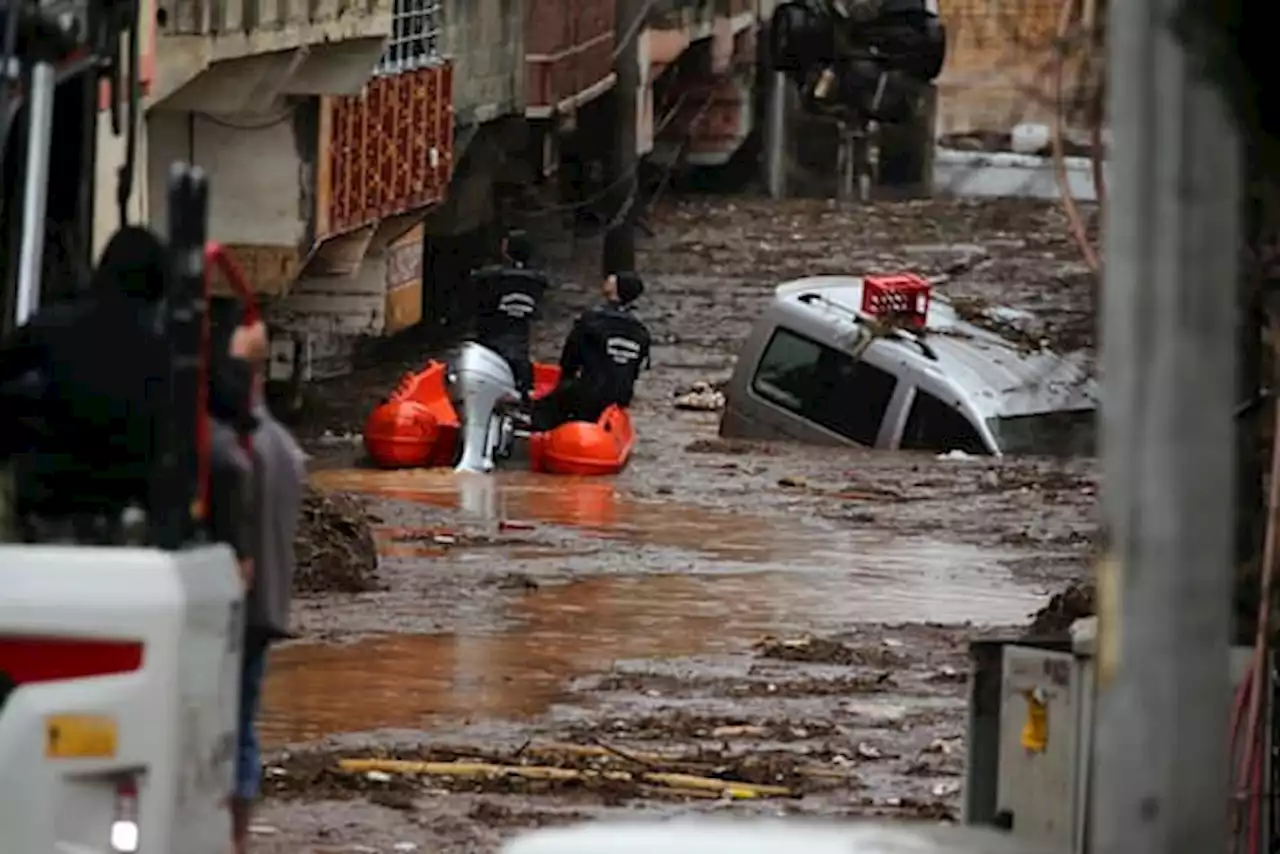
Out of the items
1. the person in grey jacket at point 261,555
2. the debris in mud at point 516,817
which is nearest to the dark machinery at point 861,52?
the debris in mud at point 516,817

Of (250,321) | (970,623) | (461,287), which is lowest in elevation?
(461,287)

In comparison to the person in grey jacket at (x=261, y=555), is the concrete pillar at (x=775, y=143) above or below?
below

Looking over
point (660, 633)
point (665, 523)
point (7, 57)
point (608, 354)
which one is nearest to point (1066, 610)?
point (660, 633)

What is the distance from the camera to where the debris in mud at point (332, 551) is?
1992 centimetres

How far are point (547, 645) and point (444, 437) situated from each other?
1018cm

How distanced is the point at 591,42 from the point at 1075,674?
37.6 metres

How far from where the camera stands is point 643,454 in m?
29.8

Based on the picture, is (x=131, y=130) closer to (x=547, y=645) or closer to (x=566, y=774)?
(x=566, y=774)

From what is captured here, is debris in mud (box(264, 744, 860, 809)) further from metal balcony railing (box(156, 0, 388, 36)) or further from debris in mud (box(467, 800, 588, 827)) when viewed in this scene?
metal balcony railing (box(156, 0, 388, 36))

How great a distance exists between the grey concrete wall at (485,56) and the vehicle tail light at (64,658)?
30.8 meters

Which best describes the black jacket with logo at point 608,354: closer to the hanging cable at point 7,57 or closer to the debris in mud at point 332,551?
the debris in mud at point 332,551

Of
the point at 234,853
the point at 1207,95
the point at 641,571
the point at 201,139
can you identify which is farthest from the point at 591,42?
the point at 1207,95

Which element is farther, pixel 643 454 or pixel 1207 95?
pixel 643 454

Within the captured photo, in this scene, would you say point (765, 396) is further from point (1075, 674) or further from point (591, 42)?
point (1075, 674)
